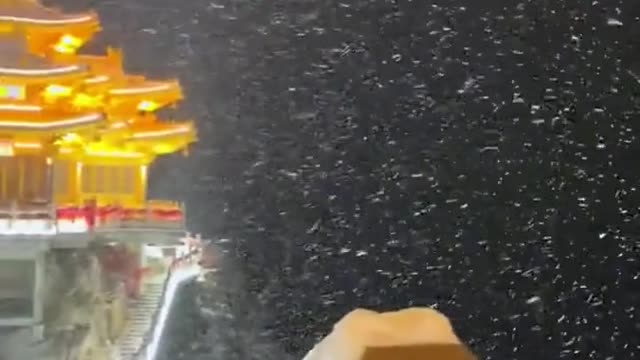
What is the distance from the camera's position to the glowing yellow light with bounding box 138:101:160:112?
90 centimetres

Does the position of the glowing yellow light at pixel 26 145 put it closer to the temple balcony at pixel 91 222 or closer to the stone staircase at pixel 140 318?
the temple balcony at pixel 91 222

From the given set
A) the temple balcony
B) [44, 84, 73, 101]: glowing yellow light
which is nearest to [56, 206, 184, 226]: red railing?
the temple balcony

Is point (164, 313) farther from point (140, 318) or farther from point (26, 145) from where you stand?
point (26, 145)

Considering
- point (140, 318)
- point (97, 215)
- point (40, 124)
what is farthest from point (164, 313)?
point (40, 124)

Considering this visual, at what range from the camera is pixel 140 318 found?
91 centimetres

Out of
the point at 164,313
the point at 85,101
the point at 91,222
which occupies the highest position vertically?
the point at 85,101

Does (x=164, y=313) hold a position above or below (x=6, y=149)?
below

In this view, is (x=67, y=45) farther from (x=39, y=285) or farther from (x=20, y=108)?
(x=39, y=285)

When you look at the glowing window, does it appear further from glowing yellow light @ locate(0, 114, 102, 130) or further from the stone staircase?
the stone staircase

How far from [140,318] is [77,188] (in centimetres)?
15

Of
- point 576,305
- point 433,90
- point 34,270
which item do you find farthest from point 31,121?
point 576,305

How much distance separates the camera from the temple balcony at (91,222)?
2.78 feet

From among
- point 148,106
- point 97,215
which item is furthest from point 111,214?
point 148,106

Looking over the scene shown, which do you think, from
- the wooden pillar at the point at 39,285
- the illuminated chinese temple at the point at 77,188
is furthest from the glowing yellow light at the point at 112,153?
the wooden pillar at the point at 39,285
